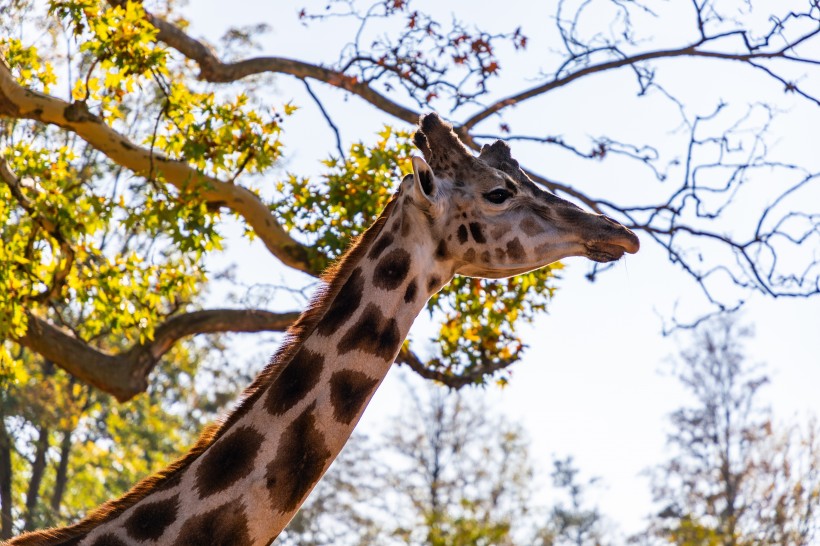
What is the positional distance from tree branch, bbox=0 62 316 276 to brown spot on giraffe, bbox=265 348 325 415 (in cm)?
566

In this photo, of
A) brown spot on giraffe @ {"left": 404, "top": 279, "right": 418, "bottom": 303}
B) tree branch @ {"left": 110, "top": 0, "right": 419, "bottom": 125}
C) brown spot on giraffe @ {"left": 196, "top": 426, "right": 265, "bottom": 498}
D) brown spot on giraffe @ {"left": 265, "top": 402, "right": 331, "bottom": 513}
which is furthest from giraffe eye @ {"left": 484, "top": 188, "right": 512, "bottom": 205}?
tree branch @ {"left": 110, "top": 0, "right": 419, "bottom": 125}

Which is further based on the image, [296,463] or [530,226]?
[530,226]

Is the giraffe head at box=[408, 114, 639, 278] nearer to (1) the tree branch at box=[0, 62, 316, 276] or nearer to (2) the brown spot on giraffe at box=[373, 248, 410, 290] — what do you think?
(2) the brown spot on giraffe at box=[373, 248, 410, 290]

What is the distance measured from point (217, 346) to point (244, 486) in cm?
2276

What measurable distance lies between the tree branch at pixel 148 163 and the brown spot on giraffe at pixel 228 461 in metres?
5.84

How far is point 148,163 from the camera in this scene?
11.3 meters

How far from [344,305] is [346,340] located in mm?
189

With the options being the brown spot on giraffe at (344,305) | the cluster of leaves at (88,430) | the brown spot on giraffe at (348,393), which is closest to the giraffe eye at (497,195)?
the brown spot on giraffe at (344,305)

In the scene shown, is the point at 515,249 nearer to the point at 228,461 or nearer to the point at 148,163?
the point at 228,461

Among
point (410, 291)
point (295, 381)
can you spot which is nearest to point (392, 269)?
point (410, 291)

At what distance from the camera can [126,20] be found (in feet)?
33.1

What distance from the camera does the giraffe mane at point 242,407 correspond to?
5008 mm

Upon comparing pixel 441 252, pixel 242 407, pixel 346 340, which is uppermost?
pixel 441 252

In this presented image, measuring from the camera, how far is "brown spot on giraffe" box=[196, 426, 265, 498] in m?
4.98
